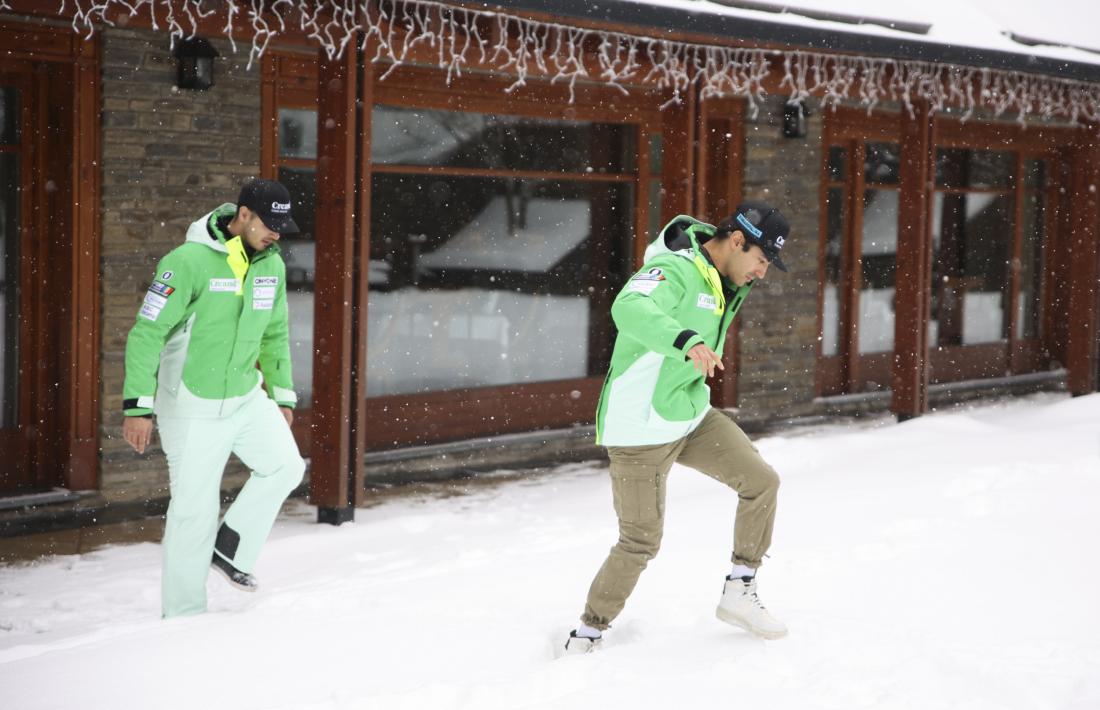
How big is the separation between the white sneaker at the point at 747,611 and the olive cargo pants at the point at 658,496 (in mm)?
84

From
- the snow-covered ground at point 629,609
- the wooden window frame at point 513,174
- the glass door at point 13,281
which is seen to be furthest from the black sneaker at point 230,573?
the wooden window frame at point 513,174

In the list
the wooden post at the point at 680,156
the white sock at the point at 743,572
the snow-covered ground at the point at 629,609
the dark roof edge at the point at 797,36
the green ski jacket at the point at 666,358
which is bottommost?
the snow-covered ground at the point at 629,609

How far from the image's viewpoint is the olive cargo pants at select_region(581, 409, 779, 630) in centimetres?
459

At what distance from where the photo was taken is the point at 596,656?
4.58 m

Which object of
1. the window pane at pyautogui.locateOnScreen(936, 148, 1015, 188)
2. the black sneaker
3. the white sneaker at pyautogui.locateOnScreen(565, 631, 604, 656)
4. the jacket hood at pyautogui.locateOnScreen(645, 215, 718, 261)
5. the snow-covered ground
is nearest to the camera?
the snow-covered ground

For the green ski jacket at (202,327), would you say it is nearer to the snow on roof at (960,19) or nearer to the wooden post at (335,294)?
the wooden post at (335,294)

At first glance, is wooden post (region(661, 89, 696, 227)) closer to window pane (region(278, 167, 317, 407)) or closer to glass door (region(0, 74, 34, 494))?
window pane (region(278, 167, 317, 407))

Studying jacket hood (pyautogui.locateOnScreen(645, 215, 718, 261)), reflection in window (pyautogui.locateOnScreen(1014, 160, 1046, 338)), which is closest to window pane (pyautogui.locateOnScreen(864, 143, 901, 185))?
reflection in window (pyautogui.locateOnScreen(1014, 160, 1046, 338))

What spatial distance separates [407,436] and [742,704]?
5452 mm

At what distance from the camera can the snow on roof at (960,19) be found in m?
8.67

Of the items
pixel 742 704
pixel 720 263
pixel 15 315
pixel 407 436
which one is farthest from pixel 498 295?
pixel 742 704

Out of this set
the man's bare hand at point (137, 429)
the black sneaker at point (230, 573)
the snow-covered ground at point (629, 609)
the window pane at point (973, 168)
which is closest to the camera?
the snow-covered ground at point (629, 609)

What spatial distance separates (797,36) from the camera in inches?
341

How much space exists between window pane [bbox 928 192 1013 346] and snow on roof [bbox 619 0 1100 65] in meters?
2.25
